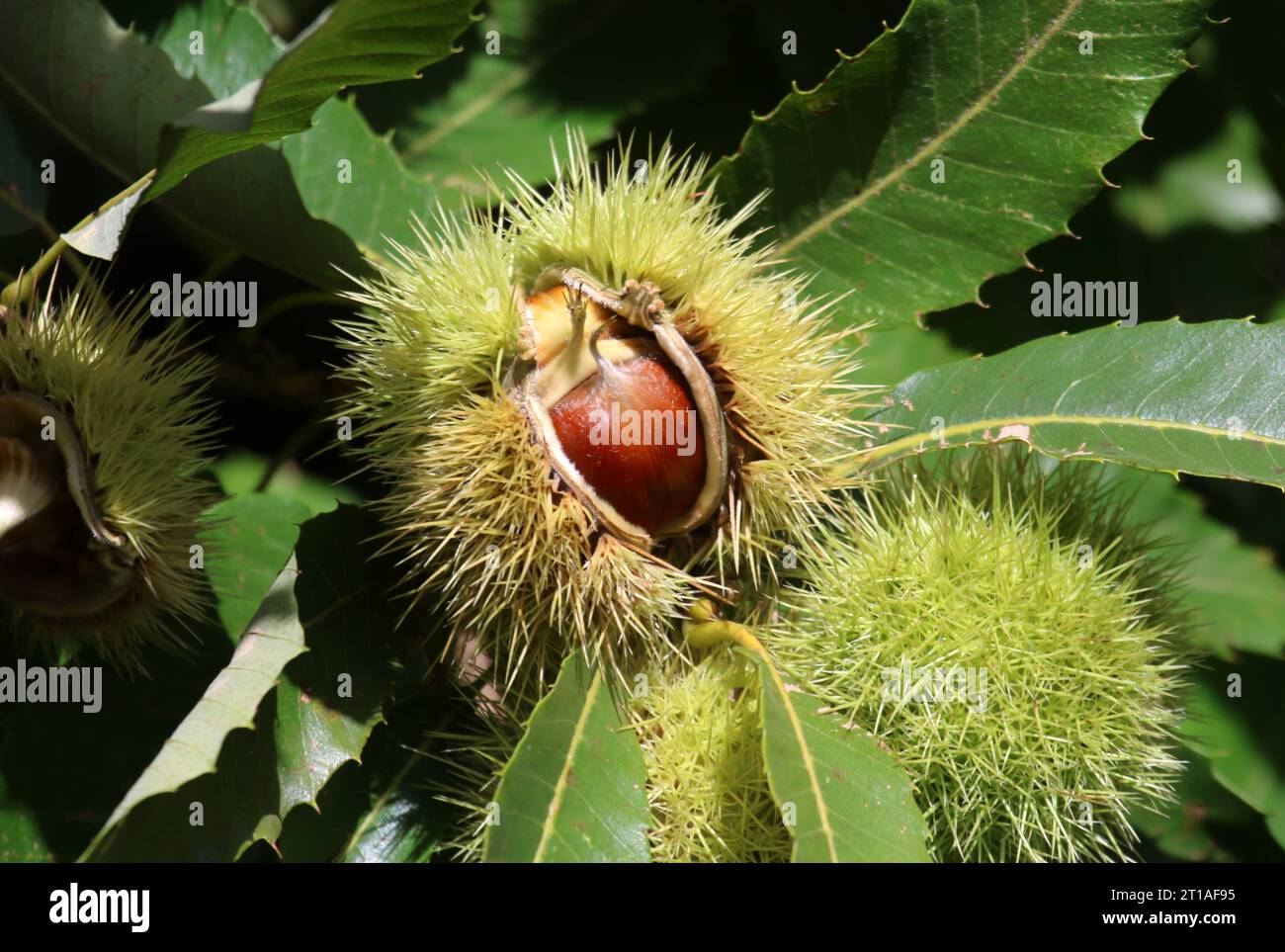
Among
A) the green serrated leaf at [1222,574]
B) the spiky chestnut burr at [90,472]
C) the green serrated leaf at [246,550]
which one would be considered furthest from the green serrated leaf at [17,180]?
the green serrated leaf at [1222,574]

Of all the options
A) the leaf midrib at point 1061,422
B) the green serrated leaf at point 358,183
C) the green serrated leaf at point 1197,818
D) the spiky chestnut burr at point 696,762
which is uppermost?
the green serrated leaf at point 358,183

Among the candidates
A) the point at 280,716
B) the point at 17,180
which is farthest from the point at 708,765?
the point at 17,180

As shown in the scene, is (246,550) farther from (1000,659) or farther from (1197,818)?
(1197,818)

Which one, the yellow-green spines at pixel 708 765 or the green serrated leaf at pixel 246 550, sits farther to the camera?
the green serrated leaf at pixel 246 550

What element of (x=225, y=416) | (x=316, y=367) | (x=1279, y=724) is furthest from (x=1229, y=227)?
(x=225, y=416)

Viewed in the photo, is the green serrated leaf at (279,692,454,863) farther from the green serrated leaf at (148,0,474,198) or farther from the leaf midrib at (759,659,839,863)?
the green serrated leaf at (148,0,474,198)

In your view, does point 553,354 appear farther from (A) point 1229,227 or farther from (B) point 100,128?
(A) point 1229,227

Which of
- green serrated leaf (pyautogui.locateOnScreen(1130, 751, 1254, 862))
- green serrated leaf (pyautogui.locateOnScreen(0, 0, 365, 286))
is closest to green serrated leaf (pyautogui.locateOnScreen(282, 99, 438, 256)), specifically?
green serrated leaf (pyautogui.locateOnScreen(0, 0, 365, 286))

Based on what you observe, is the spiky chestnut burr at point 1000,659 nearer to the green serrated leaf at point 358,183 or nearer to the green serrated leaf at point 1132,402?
the green serrated leaf at point 1132,402
